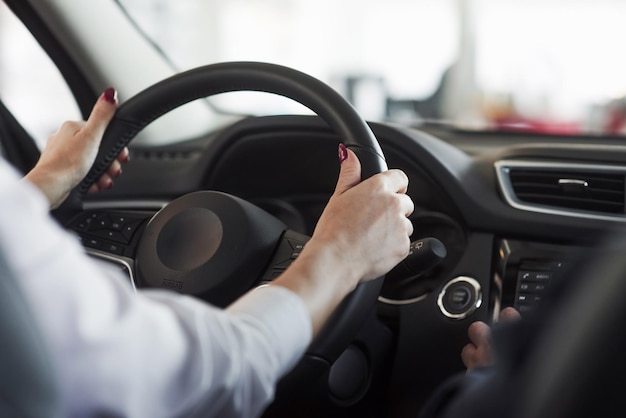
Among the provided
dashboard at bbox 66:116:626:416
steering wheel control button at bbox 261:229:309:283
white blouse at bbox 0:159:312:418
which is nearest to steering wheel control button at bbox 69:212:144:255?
dashboard at bbox 66:116:626:416

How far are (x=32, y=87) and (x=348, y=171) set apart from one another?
4.59ft

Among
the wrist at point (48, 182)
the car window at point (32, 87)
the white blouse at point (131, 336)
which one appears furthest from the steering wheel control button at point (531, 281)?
the car window at point (32, 87)

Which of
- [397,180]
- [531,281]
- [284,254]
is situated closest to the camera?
[397,180]

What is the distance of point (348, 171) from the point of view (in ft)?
3.56

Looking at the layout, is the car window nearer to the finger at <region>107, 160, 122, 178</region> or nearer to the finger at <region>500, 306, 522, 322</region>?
the finger at <region>107, 160, 122, 178</region>

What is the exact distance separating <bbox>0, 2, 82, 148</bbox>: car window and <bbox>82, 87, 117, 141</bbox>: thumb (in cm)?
A: 40

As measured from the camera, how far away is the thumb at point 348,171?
107cm

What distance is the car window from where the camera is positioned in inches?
76.0

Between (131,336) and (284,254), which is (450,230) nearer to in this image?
(284,254)

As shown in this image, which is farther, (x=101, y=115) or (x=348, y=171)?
(x=101, y=115)

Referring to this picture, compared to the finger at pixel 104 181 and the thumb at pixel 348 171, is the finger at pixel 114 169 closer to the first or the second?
the finger at pixel 104 181

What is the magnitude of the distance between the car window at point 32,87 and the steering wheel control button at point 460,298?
32.5 inches

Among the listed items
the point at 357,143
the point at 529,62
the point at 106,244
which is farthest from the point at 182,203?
the point at 529,62

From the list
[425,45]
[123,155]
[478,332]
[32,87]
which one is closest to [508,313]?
[478,332]
